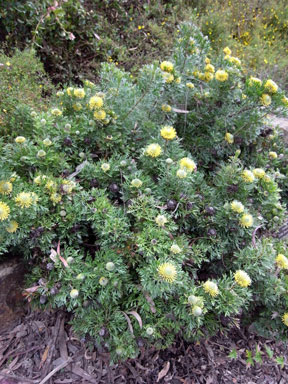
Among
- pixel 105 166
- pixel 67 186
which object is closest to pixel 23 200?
pixel 67 186

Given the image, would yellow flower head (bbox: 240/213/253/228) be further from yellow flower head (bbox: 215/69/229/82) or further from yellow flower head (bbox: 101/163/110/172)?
yellow flower head (bbox: 215/69/229/82)

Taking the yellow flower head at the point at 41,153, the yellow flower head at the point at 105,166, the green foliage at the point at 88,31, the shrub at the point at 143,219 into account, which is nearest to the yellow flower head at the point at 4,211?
the shrub at the point at 143,219

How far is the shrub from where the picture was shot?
1625 mm

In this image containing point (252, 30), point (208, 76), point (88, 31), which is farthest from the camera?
point (252, 30)

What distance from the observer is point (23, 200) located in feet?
5.05

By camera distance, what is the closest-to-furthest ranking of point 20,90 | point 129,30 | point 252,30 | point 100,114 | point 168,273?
point 168,273 → point 100,114 → point 20,90 → point 129,30 → point 252,30

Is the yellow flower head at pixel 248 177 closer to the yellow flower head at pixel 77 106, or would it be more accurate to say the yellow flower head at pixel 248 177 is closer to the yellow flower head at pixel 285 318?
the yellow flower head at pixel 285 318

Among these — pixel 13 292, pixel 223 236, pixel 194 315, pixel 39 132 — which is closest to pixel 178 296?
pixel 194 315

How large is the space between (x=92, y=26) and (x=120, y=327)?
3900 millimetres

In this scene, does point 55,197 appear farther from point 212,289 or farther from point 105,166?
point 212,289

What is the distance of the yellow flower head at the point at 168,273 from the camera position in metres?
1.45

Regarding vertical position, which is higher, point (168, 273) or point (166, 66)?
point (166, 66)

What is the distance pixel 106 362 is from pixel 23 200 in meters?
1.21

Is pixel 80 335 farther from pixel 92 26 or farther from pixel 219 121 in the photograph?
pixel 92 26
